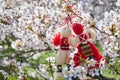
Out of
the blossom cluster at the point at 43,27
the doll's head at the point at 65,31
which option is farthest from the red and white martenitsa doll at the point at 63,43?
the blossom cluster at the point at 43,27

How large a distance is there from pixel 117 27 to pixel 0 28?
6.65ft

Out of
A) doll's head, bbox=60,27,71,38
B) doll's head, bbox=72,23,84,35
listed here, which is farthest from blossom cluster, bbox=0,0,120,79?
doll's head, bbox=60,27,71,38

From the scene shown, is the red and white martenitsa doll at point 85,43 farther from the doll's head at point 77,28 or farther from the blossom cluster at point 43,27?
the blossom cluster at point 43,27

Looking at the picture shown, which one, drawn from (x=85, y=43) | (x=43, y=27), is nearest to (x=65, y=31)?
(x=85, y=43)

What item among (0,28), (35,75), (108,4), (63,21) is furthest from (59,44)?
(108,4)

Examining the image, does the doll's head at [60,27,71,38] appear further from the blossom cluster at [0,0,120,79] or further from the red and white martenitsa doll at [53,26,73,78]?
the blossom cluster at [0,0,120,79]

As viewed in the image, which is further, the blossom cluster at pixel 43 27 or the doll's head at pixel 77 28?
the doll's head at pixel 77 28

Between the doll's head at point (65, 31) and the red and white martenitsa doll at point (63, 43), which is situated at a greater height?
the doll's head at point (65, 31)

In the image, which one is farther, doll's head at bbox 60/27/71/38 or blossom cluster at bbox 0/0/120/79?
doll's head at bbox 60/27/71/38

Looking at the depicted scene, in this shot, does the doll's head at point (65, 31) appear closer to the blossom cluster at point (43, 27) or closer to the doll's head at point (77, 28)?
the doll's head at point (77, 28)

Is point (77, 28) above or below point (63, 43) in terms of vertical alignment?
above

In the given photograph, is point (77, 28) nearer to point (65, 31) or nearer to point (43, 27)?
point (65, 31)

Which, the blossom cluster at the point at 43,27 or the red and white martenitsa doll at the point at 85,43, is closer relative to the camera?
the blossom cluster at the point at 43,27

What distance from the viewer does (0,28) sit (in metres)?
5.64
